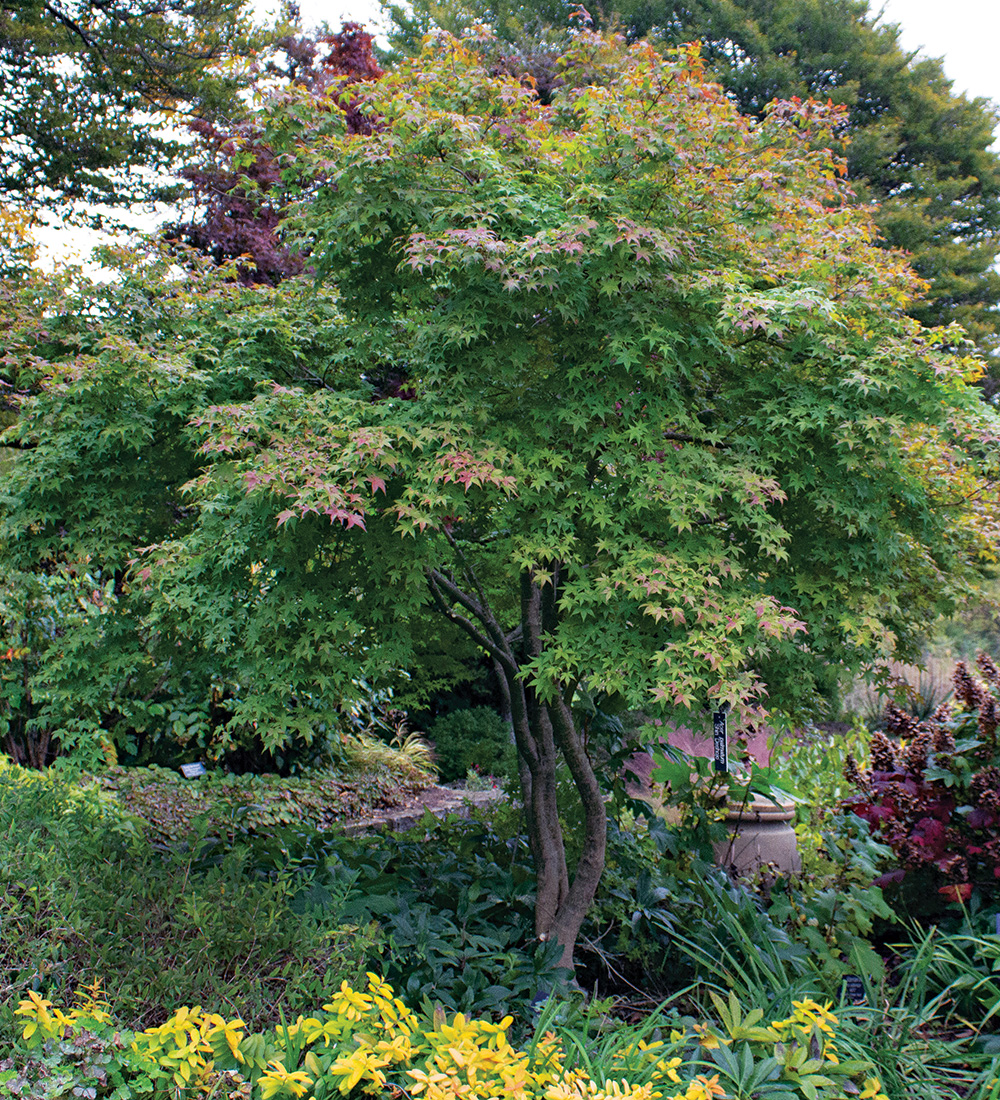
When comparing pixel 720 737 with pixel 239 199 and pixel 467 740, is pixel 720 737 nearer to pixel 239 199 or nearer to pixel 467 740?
pixel 467 740

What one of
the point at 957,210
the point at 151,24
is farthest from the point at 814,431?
the point at 957,210

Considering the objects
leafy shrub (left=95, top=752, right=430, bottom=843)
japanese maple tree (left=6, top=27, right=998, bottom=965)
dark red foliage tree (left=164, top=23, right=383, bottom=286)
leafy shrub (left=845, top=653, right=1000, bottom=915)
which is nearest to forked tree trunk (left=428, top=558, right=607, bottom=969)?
japanese maple tree (left=6, top=27, right=998, bottom=965)

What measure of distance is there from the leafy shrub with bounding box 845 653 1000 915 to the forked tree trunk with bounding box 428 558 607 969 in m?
1.51

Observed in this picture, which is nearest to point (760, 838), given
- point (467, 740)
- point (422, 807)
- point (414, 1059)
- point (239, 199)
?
point (414, 1059)

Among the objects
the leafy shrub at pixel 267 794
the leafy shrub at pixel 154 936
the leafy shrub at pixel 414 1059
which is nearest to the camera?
the leafy shrub at pixel 414 1059

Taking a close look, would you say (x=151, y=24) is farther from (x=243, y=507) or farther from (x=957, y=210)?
(x=957, y=210)

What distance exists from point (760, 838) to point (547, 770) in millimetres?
1700

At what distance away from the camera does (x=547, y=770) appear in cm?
420

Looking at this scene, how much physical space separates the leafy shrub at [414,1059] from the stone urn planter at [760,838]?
213 centimetres

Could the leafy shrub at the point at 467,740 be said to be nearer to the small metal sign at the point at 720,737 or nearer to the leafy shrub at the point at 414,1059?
the small metal sign at the point at 720,737

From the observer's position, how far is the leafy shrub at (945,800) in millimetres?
3834

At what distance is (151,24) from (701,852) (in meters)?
11.8

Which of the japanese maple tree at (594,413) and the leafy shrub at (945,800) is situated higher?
the japanese maple tree at (594,413)

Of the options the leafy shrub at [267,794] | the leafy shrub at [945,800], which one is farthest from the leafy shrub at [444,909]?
the leafy shrub at [945,800]
